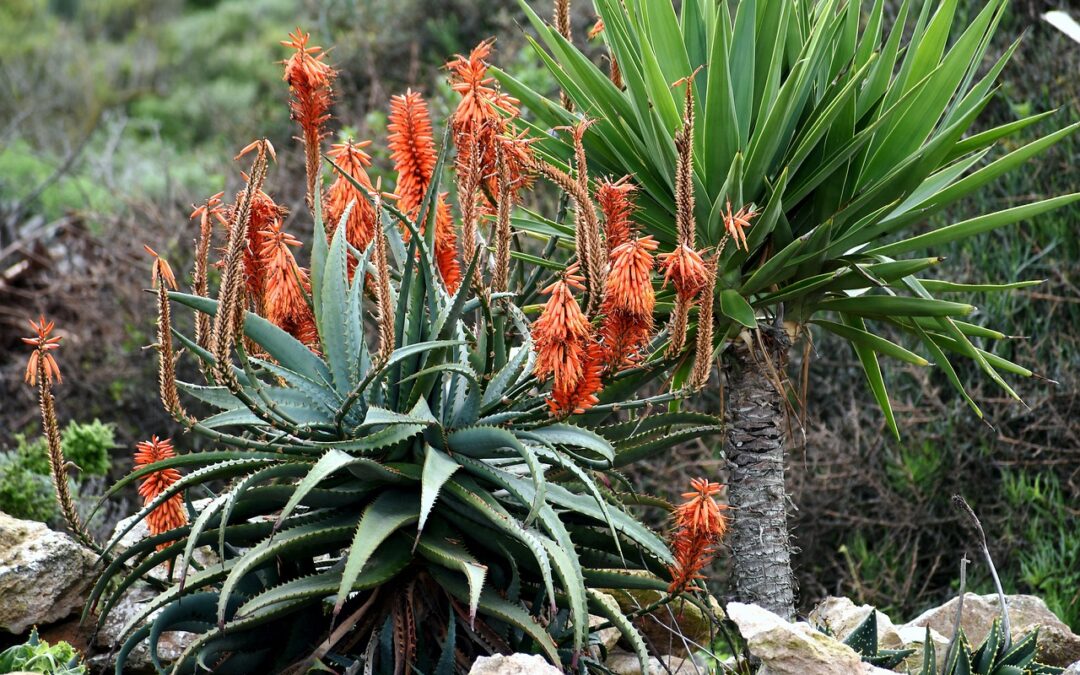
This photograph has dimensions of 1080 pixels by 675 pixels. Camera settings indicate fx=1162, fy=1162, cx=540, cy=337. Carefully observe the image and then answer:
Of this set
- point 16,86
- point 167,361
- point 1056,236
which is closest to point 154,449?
point 167,361

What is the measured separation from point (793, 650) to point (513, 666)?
81cm

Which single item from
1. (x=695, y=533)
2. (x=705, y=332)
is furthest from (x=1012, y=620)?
(x=705, y=332)

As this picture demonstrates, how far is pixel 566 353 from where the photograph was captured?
2807mm

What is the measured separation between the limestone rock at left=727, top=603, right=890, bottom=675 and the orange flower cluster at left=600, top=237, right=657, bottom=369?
2.67 feet

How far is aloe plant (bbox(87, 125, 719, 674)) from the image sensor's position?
294cm

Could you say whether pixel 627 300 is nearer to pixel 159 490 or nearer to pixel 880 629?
pixel 159 490

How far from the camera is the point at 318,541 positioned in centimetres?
307

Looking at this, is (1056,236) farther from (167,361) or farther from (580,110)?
(167,361)

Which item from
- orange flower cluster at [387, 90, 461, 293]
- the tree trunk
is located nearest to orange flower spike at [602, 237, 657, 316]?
orange flower cluster at [387, 90, 461, 293]

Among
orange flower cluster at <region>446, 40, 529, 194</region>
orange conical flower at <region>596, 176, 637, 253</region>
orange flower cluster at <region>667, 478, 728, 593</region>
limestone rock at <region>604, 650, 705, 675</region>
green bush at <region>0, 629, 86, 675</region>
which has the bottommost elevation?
limestone rock at <region>604, 650, 705, 675</region>

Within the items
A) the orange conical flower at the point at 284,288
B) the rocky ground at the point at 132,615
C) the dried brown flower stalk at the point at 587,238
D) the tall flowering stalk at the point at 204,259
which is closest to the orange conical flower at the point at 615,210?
the dried brown flower stalk at the point at 587,238

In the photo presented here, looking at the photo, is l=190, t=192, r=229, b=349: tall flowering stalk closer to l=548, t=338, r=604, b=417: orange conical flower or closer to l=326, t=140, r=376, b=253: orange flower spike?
l=326, t=140, r=376, b=253: orange flower spike

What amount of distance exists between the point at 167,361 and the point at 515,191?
115 cm

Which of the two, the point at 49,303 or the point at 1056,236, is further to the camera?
the point at 49,303
